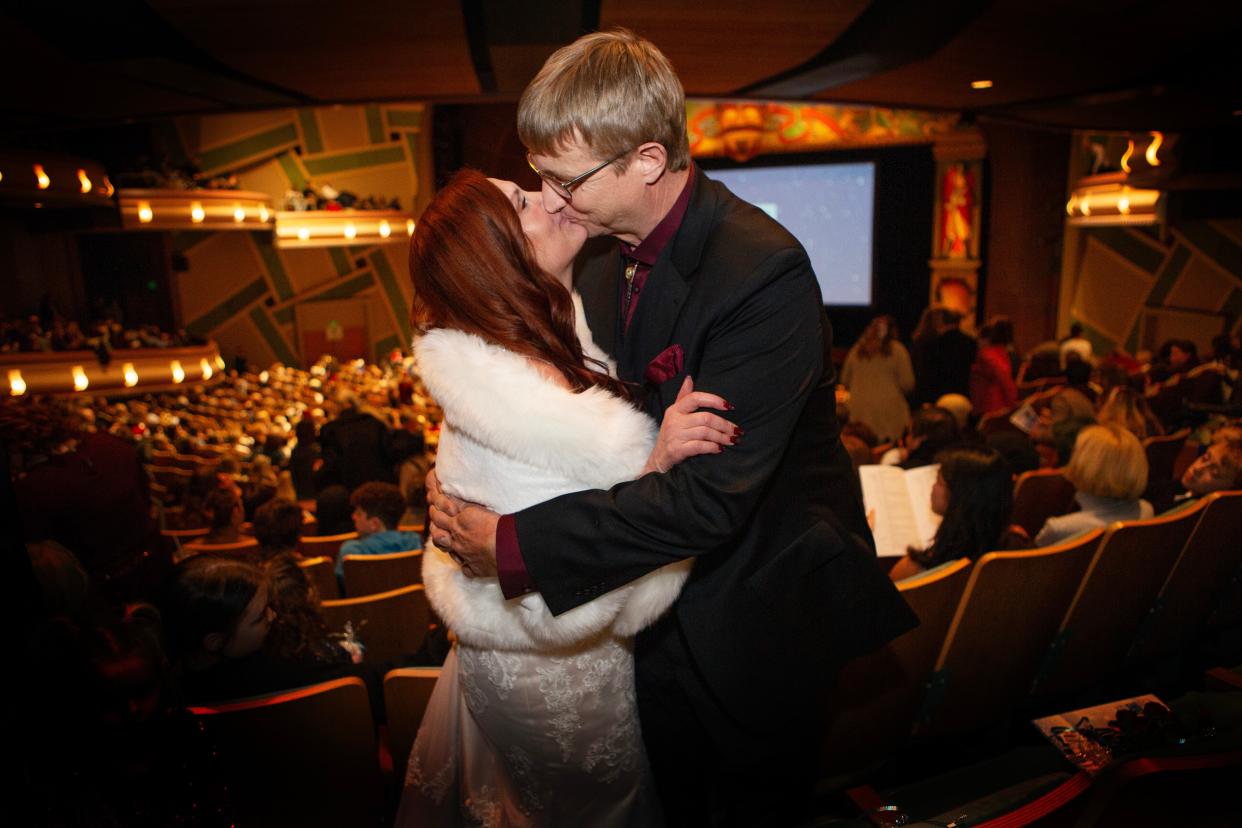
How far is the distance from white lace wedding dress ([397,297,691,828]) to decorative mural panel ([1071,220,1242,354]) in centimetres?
967

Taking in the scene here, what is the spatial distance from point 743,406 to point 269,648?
1425mm

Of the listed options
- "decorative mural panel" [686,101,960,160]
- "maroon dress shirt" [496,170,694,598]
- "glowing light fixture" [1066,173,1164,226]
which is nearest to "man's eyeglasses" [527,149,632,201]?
"maroon dress shirt" [496,170,694,598]

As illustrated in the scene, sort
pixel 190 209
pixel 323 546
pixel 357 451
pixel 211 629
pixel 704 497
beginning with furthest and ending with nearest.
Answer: pixel 190 209
pixel 357 451
pixel 323 546
pixel 211 629
pixel 704 497

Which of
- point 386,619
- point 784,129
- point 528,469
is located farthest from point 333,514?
point 784,129

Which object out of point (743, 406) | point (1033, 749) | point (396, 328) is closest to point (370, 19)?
point (743, 406)

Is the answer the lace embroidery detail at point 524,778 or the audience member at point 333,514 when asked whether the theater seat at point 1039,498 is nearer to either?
the lace embroidery detail at point 524,778

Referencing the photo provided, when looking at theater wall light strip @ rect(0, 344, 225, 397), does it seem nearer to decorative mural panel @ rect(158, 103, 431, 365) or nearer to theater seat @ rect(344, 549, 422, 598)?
theater seat @ rect(344, 549, 422, 598)

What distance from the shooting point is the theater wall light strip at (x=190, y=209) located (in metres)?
9.16

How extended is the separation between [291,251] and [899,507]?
42.3 ft

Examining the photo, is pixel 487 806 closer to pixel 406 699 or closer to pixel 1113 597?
pixel 406 699

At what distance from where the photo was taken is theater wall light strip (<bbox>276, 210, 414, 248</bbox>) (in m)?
11.7

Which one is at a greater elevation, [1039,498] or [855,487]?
[855,487]

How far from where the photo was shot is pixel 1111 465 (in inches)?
114

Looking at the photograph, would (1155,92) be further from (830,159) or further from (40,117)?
(830,159)
